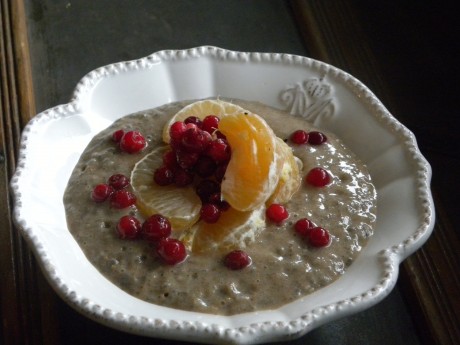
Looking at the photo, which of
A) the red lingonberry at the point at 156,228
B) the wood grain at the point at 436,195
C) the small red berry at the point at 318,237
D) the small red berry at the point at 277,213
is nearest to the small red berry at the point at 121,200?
the red lingonberry at the point at 156,228

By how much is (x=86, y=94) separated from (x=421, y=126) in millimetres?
1256

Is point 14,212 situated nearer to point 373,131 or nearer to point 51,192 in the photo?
point 51,192

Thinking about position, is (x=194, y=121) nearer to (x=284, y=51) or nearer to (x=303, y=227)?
(x=303, y=227)

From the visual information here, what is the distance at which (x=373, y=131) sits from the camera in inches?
81.2

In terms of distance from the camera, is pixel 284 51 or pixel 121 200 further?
pixel 284 51

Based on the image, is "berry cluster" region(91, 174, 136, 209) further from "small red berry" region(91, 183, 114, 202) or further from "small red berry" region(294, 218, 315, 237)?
"small red berry" region(294, 218, 315, 237)

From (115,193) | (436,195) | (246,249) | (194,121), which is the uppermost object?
(194,121)

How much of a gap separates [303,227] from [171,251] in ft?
1.22

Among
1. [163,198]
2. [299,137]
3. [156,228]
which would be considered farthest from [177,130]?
[299,137]

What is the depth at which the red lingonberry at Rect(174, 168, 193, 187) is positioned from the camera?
5.75 feet

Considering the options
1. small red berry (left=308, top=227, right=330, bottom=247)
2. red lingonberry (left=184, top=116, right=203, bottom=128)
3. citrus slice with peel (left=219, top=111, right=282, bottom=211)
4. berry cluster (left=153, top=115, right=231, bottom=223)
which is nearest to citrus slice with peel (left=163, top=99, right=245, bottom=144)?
red lingonberry (left=184, top=116, right=203, bottom=128)

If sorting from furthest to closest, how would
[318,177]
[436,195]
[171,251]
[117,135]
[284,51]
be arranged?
[284,51]
[436,195]
[117,135]
[318,177]
[171,251]

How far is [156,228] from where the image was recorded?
165 centimetres

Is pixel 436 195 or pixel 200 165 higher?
pixel 200 165
